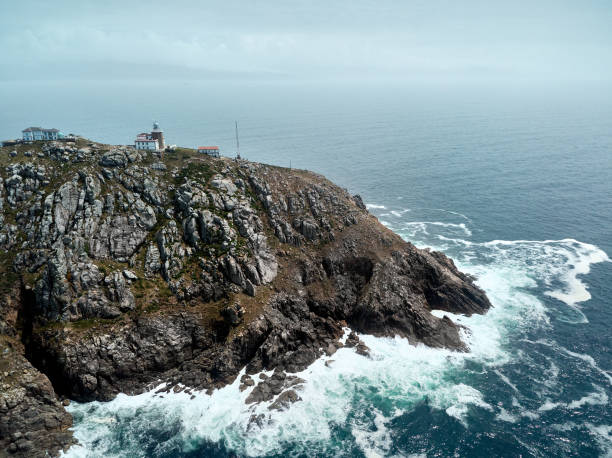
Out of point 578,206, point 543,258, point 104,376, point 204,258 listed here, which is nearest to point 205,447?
point 104,376

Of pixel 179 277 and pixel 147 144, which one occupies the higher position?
pixel 147 144

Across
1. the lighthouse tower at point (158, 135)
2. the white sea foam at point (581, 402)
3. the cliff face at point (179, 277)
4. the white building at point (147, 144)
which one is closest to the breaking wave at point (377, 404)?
the white sea foam at point (581, 402)

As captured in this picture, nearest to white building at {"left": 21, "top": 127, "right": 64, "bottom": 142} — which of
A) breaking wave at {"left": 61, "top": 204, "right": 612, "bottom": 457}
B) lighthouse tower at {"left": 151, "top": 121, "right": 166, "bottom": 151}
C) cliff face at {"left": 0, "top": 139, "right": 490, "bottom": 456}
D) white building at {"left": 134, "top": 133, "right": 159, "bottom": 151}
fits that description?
cliff face at {"left": 0, "top": 139, "right": 490, "bottom": 456}

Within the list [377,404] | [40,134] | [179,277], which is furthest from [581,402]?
[40,134]

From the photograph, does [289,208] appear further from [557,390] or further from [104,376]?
[557,390]

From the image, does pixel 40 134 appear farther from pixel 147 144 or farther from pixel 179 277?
pixel 179 277
